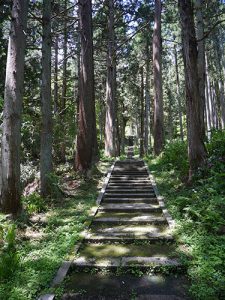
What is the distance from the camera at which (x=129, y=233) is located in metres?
6.32

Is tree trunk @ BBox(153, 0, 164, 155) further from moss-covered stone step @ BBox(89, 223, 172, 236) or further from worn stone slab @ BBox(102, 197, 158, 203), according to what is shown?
moss-covered stone step @ BBox(89, 223, 172, 236)

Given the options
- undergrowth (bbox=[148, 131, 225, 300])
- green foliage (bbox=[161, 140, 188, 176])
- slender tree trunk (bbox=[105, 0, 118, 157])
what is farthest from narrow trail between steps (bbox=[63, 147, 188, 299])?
slender tree trunk (bbox=[105, 0, 118, 157])

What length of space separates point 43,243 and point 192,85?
575 centimetres

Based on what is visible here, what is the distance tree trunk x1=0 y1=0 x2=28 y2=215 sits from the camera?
21.2 ft

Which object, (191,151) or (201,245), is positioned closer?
(201,245)

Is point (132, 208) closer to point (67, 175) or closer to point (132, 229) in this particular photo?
point (132, 229)

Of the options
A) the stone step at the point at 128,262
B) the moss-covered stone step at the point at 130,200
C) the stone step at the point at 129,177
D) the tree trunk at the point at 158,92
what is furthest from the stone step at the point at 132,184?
the tree trunk at the point at 158,92

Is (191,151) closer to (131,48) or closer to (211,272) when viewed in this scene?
(211,272)

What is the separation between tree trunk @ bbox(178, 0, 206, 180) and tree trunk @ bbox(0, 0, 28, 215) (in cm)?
450

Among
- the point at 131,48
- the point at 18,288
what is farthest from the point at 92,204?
the point at 131,48

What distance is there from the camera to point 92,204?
8.38 m

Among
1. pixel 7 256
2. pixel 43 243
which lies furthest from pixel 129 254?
pixel 7 256

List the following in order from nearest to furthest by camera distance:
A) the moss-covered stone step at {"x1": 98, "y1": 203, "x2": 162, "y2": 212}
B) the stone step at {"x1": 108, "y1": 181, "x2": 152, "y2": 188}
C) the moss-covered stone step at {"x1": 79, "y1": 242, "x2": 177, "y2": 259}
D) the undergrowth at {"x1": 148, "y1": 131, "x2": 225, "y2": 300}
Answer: the undergrowth at {"x1": 148, "y1": 131, "x2": 225, "y2": 300} < the moss-covered stone step at {"x1": 79, "y1": 242, "x2": 177, "y2": 259} < the moss-covered stone step at {"x1": 98, "y1": 203, "x2": 162, "y2": 212} < the stone step at {"x1": 108, "y1": 181, "x2": 152, "y2": 188}

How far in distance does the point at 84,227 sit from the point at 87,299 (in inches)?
102
